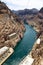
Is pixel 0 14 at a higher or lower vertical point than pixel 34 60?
higher

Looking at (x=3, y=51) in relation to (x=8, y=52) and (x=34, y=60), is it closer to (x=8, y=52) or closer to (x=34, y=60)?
→ (x=8, y=52)

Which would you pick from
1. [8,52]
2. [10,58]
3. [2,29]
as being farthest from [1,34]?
[10,58]

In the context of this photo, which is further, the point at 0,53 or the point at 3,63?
the point at 0,53

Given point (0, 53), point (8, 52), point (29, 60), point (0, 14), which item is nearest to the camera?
point (29, 60)

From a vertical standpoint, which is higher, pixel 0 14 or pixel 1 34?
pixel 0 14

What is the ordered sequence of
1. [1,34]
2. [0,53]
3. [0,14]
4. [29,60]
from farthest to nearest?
[0,14] → [1,34] → [0,53] → [29,60]

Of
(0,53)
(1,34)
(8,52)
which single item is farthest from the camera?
(1,34)

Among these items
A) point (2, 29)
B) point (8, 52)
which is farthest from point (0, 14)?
point (8, 52)

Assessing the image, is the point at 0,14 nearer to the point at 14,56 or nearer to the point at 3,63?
the point at 14,56

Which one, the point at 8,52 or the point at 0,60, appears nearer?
the point at 0,60
